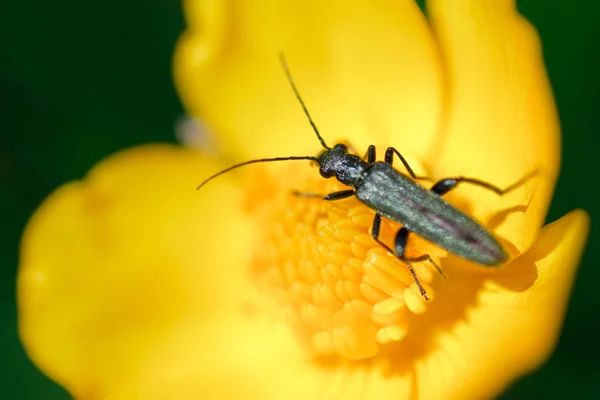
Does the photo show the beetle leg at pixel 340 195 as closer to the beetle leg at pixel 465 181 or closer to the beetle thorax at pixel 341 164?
Answer: the beetle thorax at pixel 341 164

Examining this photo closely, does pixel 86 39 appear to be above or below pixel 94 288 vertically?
above

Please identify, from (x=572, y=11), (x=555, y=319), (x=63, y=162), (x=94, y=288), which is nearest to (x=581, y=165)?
(x=572, y=11)

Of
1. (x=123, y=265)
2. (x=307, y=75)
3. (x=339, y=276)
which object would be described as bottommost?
(x=123, y=265)

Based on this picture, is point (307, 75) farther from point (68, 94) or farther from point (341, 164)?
point (68, 94)

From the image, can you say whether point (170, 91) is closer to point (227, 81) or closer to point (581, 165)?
point (227, 81)

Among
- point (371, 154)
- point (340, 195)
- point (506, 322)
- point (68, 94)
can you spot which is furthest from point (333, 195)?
point (68, 94)

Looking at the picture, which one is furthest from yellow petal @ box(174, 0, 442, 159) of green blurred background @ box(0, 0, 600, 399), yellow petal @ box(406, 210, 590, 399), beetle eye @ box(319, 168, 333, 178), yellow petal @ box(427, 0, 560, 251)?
yellow petal @ box(406, 210, 590, 399)

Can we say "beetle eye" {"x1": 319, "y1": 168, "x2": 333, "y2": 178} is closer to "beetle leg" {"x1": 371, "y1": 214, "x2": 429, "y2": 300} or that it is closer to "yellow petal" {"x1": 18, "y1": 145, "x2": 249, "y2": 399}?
"beetle leg" {"x1": 371, "y1": 214, "x2": 429, "y2": 300}
